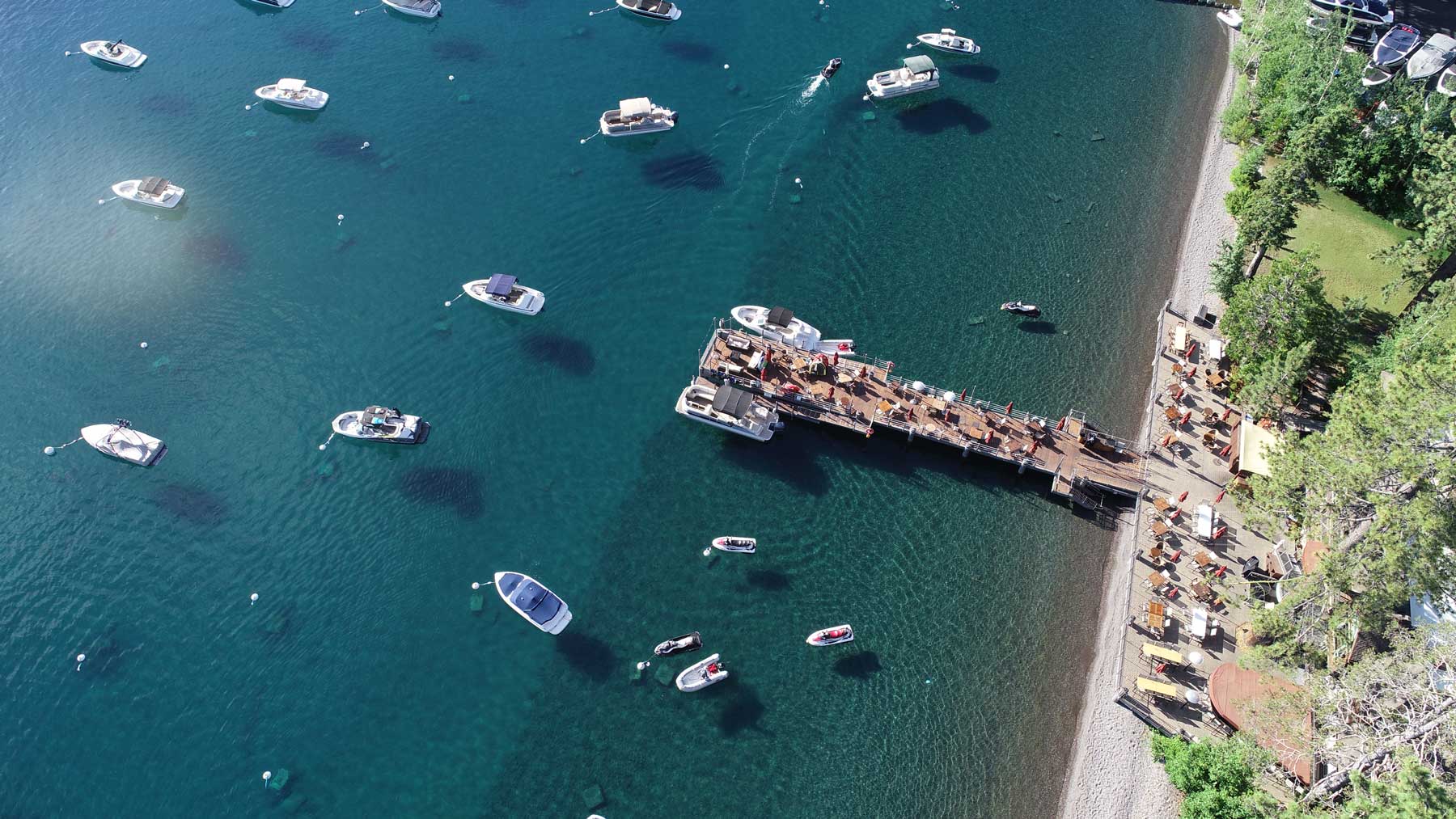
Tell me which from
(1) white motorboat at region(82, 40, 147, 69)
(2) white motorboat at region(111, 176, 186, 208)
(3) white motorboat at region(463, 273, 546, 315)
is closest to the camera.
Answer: (3) white motorboat at region(463, 273, 546, 315)

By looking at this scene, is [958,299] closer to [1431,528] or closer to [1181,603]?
[1181,603]

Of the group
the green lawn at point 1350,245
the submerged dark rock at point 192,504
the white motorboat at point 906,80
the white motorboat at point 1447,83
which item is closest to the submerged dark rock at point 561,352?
the submerged dark rock at point 192,504

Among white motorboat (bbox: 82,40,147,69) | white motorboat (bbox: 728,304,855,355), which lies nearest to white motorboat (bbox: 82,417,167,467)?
white motorboat (bbox: 728,304,855,355)

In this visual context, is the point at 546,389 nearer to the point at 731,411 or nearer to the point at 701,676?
the point at 731,411

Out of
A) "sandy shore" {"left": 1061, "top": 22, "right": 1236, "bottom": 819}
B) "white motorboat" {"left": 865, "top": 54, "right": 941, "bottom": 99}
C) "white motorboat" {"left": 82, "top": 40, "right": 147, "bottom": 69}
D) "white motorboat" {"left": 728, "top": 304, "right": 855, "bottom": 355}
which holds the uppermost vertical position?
"white motorboat" {"left": 865, "top": 54, "right": 941, "bottom": 99}

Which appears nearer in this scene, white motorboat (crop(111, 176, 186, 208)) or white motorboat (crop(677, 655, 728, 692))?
white motorboat (crop(677, 655, 728, 692))

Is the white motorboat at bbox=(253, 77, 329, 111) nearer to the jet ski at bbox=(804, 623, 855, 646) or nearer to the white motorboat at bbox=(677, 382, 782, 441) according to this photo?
the white motorboat at bbox=(677, 382, 782, 441)

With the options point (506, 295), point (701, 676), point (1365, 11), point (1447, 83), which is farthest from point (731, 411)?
point (1365, 11)
